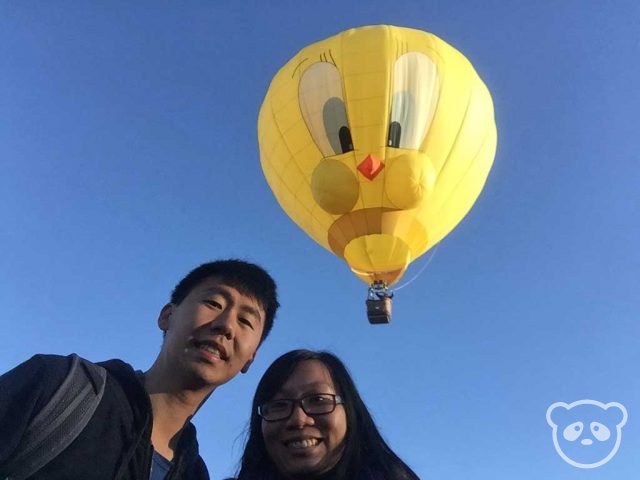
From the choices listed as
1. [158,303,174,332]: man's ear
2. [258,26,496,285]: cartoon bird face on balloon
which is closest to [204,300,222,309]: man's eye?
[158,303,174,332]: man's ear

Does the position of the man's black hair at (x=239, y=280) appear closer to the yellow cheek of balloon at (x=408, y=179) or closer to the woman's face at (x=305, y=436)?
the woman's face at (x=305, y=436)

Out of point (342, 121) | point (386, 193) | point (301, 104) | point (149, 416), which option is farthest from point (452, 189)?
point (149, 416)

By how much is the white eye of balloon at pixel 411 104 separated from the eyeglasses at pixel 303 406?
27.6ft

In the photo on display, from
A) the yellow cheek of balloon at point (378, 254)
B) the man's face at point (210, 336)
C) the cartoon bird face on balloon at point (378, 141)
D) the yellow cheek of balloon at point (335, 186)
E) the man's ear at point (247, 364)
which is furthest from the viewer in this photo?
the yellow cheek of balloon at point (378, 254)

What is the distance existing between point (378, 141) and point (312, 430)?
28.0 feet

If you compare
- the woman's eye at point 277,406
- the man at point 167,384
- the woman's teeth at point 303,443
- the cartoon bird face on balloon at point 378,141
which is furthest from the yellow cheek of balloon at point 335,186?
the woman's teeth at point 303,443

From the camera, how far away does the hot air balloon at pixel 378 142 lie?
11.3 meters

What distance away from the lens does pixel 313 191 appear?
1145 centimetres

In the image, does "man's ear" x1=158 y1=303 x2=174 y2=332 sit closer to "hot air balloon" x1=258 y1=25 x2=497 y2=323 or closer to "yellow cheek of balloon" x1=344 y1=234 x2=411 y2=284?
"hot air balloon" x1=258 y1=25 x2=497 y2=323

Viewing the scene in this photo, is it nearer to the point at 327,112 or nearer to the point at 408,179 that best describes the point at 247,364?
the point at 408,179

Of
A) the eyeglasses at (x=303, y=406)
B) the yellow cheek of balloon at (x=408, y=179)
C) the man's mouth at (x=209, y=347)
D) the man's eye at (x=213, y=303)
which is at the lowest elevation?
the eyeglasses at (x=303, y=406)

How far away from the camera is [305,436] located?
318 centimetres

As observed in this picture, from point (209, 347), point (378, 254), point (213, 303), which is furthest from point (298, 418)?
point (378, 254)

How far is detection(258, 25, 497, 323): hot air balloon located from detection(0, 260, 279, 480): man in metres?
7.89
